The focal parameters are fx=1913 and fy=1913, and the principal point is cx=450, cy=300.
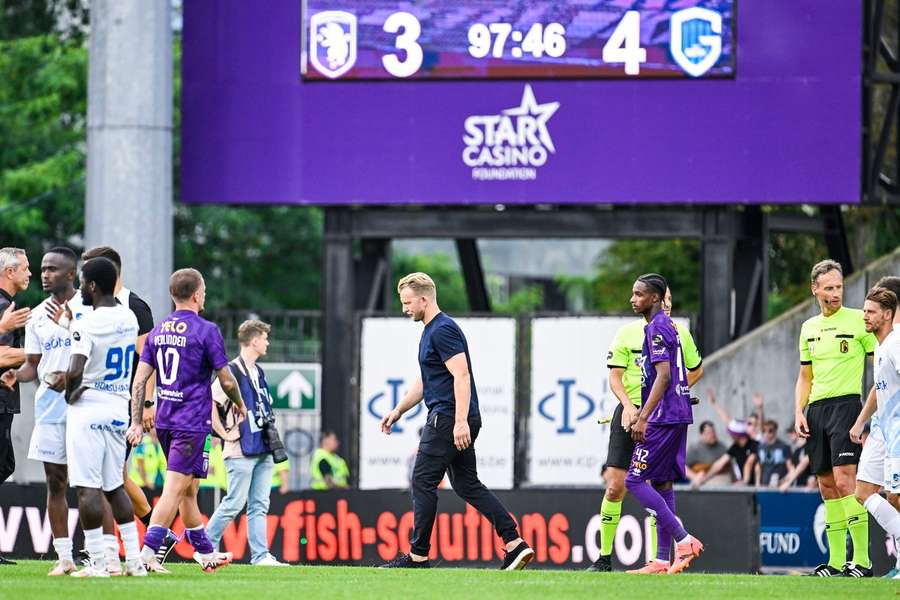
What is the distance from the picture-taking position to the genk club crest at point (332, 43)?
24.0 meters

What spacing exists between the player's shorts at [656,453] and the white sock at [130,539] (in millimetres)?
3870

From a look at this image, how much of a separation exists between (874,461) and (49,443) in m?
5.83

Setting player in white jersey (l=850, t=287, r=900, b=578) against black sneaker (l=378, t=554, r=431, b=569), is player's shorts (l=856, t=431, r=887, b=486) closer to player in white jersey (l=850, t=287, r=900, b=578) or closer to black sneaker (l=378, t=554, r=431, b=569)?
A: player in white jersey (l=850, t=287, r=900, b=578)

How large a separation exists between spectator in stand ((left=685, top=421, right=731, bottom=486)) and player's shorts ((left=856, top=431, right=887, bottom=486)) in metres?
9.53

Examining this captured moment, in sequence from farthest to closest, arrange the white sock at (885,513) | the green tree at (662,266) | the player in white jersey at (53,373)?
the green tree at (662,266) < the white sock at (885,513) < the player in white jersey at (53,373)

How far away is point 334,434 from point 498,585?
40.8 ft

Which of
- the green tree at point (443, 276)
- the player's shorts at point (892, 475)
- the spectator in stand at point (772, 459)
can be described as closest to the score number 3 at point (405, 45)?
the spectator in stand at point (772, 459)

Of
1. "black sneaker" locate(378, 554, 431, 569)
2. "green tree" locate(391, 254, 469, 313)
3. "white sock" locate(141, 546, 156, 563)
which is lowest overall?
"black sneaker" locate(378, 554, 431, 569)

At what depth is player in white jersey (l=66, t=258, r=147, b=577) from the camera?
11891mm

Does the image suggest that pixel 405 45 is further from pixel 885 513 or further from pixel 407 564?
pixel 885 513

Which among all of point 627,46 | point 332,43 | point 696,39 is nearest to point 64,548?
point 332,43

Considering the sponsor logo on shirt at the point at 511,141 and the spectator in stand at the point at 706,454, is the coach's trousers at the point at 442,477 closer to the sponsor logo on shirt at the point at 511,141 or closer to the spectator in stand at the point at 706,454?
the spectator in stand at the point at 706,454

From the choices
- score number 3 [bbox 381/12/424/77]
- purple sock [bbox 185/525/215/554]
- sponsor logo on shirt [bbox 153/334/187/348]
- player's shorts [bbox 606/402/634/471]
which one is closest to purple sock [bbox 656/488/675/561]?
player's shorts [bbox 606/402/634/471]

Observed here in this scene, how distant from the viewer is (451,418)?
14055mm
